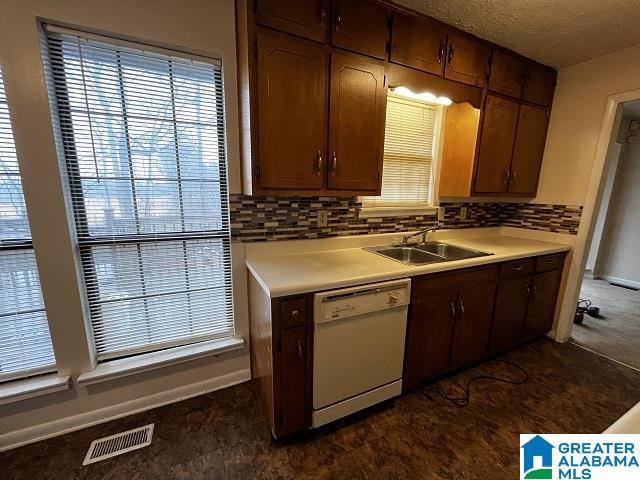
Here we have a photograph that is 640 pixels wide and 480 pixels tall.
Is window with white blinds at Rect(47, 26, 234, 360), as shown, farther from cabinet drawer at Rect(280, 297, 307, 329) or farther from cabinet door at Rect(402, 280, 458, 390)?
cabinet door at Rect(402, 280, 458, 390)

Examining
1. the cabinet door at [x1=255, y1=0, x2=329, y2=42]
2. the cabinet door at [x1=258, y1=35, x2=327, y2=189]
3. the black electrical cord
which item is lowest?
the black electrical cord

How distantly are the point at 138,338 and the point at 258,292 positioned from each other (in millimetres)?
843

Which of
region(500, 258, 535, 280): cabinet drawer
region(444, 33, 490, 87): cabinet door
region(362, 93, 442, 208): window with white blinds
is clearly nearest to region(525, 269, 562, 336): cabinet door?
region(500, 258, 535, 280): cabinet drawer

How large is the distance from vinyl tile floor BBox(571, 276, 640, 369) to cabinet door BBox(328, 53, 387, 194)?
2.66 metres

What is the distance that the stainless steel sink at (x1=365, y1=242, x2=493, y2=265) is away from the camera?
2.10 meters

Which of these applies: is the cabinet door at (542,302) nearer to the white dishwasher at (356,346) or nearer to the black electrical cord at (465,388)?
the black electrical cord at (465,388)

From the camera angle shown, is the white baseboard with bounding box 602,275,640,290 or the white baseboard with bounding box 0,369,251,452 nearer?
the white baseboard with bounding box 0,369,251,452

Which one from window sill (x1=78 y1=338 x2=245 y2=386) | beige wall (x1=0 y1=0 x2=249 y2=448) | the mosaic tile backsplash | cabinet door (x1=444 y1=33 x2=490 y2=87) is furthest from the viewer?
cabinet door (x1=444 y1=33 x2=490 y2=87)

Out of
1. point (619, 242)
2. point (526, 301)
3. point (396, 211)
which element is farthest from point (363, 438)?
point (619, 242)

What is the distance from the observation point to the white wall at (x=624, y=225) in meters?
4.03

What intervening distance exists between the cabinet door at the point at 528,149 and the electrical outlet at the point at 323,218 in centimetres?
178

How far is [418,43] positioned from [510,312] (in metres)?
2.11

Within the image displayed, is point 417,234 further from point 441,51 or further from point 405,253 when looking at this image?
point 441,51

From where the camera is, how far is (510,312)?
222cm
